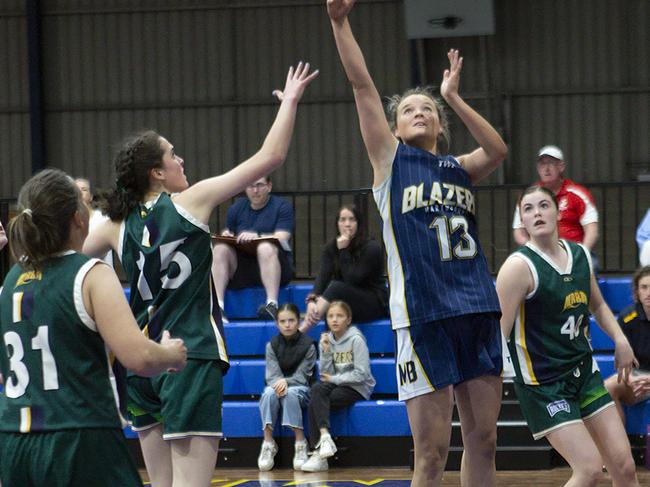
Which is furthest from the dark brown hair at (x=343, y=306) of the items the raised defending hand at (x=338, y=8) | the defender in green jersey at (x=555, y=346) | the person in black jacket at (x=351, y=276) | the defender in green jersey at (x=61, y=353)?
the defender in green jersey at (x=61, y=353)

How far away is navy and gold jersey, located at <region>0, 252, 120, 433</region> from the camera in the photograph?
2762 mm

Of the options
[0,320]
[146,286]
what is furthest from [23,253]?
[146,286]

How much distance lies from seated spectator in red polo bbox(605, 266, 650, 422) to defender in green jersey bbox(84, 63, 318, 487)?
14.5 ft

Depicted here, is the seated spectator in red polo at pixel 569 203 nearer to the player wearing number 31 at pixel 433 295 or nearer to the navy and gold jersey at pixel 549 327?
the navy and gold jersey at pixel 549 327

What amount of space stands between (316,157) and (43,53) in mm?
4519

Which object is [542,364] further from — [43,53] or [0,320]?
[43,53]

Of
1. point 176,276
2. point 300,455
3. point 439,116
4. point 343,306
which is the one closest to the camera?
point 176,276

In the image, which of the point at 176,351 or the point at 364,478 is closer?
the point at 176,351

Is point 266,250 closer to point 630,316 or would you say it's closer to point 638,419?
point 630,316

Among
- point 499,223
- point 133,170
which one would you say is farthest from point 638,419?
point 499,223

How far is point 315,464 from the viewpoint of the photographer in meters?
7.69

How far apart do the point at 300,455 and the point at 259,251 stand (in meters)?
1.96

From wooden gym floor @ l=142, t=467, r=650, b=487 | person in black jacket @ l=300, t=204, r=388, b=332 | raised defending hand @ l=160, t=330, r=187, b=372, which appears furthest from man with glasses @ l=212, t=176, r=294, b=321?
raised defending hand @ l=160, t=330, r=187, b=372

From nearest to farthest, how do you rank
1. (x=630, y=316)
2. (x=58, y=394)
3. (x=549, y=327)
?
(x=58, y=394) < (x=549, y=327) < (x=630, y=316)
